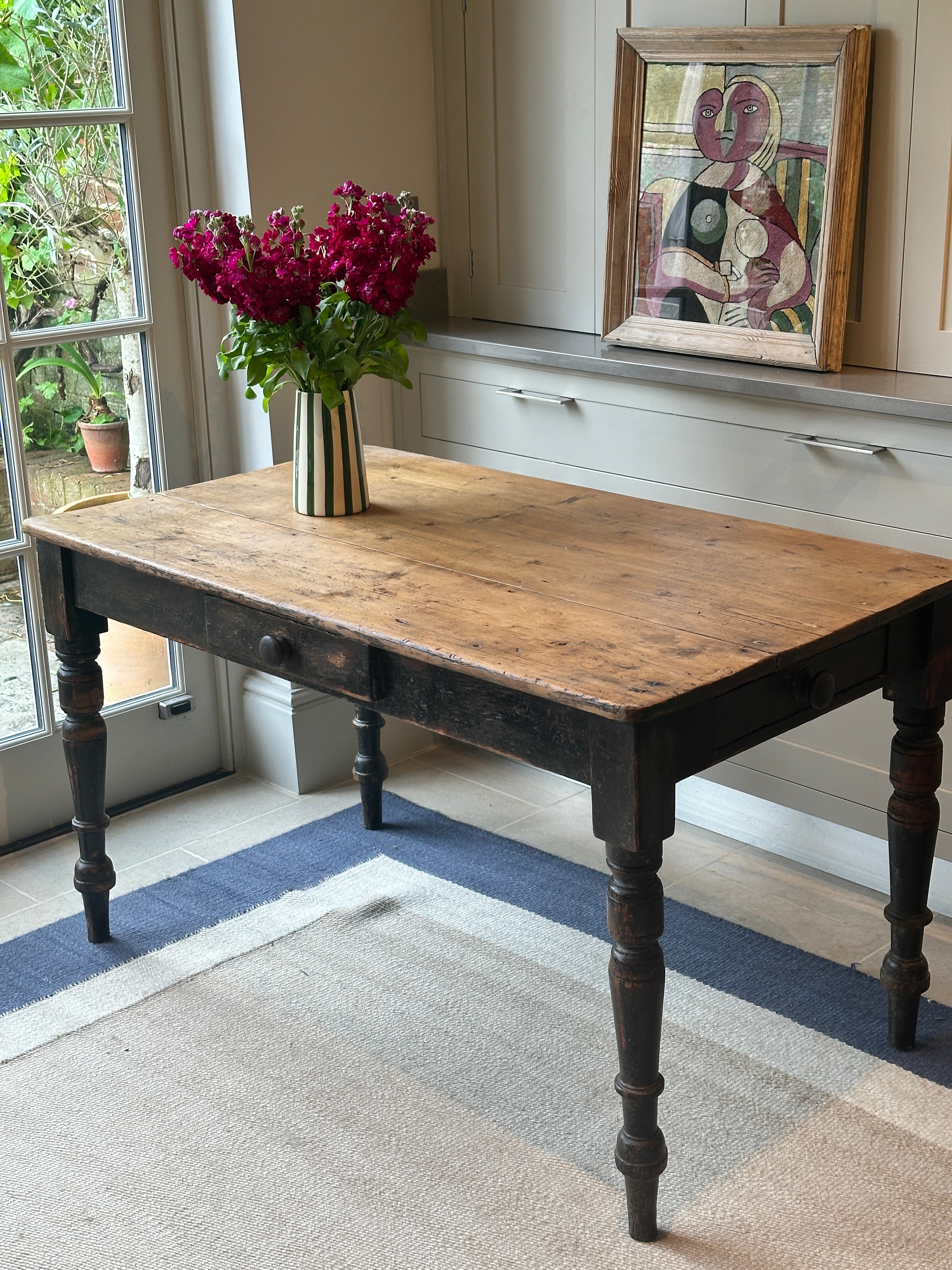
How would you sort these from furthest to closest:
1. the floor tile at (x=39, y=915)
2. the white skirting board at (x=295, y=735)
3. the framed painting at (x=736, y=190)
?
the white skirting board at (x=295, y=735) → the floor tile at (x=39, y=915) → the framed painting at (x=736, y=190)

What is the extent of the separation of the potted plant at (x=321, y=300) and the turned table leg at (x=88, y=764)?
564 millimetres

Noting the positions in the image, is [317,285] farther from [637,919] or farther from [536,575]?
[637,919]

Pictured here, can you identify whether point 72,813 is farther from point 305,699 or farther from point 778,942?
point 778,942

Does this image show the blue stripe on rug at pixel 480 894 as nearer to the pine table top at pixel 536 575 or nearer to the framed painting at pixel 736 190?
the pine table top at pixel 536 575

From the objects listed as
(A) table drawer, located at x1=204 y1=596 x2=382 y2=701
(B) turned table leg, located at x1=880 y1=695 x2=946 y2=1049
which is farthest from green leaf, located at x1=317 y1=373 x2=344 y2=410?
Answer: (B) turned table leg, located at x1=880 y1=695 x2=946 y2=1049

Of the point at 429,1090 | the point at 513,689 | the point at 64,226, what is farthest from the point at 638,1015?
the point at 64,226

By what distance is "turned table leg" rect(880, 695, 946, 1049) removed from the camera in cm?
212

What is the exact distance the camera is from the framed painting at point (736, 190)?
2.64 m

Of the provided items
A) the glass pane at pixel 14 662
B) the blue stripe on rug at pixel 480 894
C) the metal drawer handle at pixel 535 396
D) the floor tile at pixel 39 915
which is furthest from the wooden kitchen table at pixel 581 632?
the glass pane at pixel 14 662

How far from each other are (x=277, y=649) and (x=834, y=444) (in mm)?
1172

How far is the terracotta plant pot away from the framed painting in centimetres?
113

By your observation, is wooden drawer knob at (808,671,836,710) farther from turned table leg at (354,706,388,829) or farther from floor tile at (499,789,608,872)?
turned table leg at (354,706,388,829)

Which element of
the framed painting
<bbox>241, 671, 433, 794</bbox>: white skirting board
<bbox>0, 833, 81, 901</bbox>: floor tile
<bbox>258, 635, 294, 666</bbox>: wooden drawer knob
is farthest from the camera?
<bbox>241, 671, 433, 794</bbox>: white skirting board

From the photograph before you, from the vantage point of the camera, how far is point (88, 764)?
259cm
